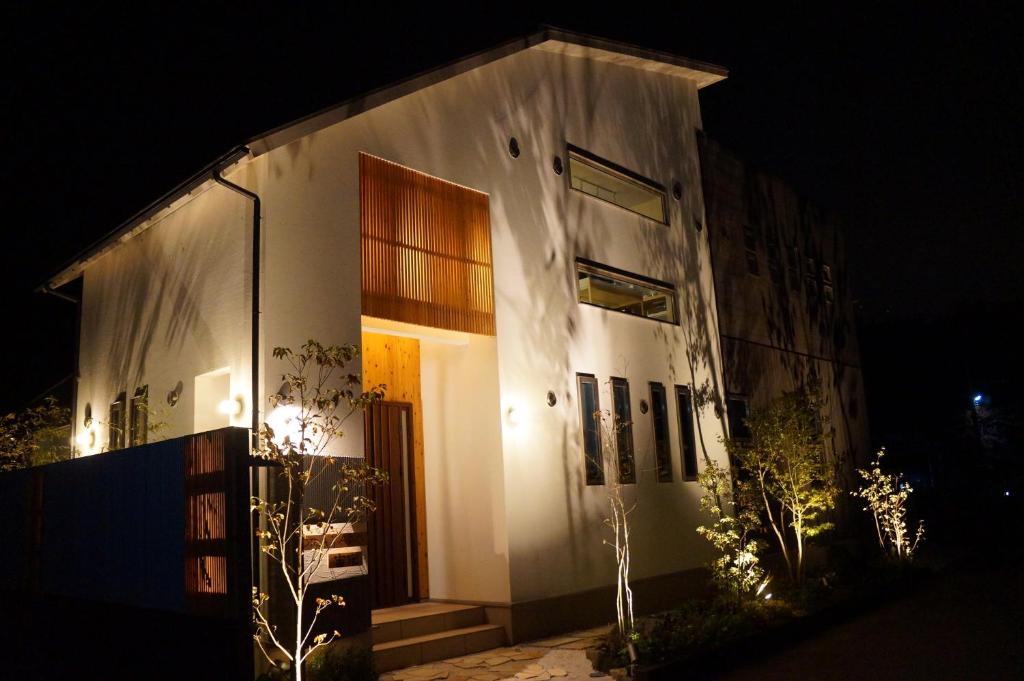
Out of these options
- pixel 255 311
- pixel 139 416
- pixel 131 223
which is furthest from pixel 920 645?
pixel 131 223

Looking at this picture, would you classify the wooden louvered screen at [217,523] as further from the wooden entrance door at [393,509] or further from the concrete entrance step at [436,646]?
the wooden entrance door at [393,509]

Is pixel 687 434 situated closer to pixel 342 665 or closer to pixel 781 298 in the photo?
pixel 781 298

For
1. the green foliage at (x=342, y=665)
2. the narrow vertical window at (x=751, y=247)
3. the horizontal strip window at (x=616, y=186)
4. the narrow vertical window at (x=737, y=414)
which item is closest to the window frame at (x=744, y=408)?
the narrow vertical window at (x=737, y=414)

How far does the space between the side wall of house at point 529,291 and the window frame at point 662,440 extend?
0.52 ft

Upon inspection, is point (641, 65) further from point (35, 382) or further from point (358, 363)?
point (35, 382)

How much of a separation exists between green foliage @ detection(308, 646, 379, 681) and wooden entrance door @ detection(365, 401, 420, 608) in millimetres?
2315

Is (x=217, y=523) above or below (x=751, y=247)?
below

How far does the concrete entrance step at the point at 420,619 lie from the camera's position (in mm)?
7844

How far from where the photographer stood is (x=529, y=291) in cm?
996

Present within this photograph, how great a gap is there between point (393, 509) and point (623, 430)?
3.60 m

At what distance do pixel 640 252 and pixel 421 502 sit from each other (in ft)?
17.7

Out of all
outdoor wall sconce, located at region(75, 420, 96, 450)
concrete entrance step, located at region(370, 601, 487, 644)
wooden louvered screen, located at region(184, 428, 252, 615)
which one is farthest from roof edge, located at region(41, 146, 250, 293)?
concrete entrance step, located at region(370, 601, 487, 644)

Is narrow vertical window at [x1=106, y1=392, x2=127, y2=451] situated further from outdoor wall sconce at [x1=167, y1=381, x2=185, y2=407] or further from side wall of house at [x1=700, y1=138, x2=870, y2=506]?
side wall of house at [x1=700, y1=138, x2=870, y2=506]

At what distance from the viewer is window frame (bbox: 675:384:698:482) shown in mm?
12000
